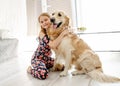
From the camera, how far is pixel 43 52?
6.29 feet

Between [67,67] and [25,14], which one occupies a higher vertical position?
[25,14]

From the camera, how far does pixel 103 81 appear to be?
58.8 inches

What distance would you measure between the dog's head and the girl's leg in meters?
0.39

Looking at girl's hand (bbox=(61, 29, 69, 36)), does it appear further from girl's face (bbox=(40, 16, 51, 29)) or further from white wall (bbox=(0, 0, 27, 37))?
white wall (bbox=(0, 0, 27, 37))

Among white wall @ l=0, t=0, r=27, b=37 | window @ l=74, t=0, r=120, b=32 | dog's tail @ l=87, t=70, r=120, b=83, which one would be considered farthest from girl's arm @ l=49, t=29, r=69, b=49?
window @ l=74, t=0, r=120, b=32

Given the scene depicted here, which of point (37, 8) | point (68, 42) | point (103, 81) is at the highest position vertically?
point (37, 8)

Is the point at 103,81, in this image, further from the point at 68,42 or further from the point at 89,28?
the point at 89,28

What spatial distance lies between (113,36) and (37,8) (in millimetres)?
1731

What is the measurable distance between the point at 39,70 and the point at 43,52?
0.89 feet

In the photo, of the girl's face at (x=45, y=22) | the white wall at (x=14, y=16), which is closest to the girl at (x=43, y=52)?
the girl's face at (x=45, y=22)

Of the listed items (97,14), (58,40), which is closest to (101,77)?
(58,40)

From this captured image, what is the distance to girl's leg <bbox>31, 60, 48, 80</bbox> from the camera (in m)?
1.68

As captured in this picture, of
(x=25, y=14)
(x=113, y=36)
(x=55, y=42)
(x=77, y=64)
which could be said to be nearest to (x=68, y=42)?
(x=55, y=42)

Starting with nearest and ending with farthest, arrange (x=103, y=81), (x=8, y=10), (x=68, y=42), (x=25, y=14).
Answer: (x=103, y=81)
(x=68, y=42)
(x=8, y=10)
(x=25, y=14)
